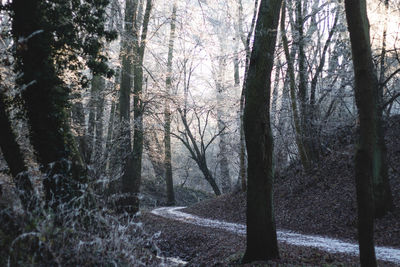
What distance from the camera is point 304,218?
1285 cm

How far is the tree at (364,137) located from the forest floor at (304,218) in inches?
75.0

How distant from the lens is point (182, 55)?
80.1ft

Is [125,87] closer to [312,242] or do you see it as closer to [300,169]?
[300,169]

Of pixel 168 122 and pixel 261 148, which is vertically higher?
pixel 168 122

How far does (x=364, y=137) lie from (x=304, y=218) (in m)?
8.58

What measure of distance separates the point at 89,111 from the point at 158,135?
5.25m

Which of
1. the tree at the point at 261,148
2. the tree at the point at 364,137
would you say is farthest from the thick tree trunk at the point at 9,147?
the tree at the point at 364,137

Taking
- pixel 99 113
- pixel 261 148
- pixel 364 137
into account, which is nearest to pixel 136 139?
pixel 99 113

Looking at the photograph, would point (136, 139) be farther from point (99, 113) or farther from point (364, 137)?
point (364, 137)

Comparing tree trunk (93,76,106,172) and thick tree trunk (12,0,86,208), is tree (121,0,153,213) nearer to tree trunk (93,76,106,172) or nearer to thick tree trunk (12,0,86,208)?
tree trunk (93,76,106,172)

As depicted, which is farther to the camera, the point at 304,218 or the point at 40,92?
the point at 304,218

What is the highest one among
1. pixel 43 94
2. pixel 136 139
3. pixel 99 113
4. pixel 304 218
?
pixel 99 113

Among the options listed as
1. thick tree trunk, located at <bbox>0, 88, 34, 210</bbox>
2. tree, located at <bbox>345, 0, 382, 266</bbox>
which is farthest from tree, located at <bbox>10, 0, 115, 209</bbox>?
tree, located at <bbox>345, 0, 382, 266</bbox>

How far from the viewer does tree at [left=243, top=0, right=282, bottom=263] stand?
22.5 ft
